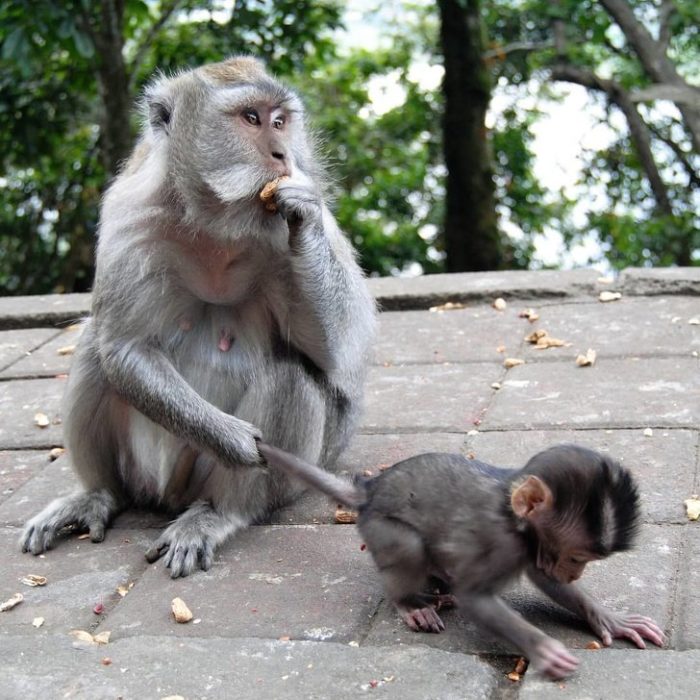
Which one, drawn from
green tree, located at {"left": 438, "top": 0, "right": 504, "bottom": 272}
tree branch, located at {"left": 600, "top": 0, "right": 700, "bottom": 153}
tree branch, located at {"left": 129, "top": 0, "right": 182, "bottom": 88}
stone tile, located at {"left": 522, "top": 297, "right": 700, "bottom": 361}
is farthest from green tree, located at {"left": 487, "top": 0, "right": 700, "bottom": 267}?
stone tile, located at {"left": 522, "top": 297, "right": 700, "bottom": 361}

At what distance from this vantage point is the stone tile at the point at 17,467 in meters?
5.08

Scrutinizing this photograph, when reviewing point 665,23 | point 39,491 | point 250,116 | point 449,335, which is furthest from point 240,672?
point 665,23

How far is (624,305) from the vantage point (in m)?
7.11

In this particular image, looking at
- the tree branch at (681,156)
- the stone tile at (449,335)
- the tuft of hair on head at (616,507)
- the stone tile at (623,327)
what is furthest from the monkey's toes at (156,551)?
the tree branch at (681,156)

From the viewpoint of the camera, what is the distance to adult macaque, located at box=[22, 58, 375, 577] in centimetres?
410

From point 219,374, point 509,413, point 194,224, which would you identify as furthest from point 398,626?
point 509,413

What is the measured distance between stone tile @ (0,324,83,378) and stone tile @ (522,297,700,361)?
2.72 meters

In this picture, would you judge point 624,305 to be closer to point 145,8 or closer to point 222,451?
point 222,451

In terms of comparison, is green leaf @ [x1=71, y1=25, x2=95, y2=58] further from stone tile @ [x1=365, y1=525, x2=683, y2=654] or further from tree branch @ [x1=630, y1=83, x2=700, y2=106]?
stone tile @ [x1=365, y1=525, x2=683, y2=654]

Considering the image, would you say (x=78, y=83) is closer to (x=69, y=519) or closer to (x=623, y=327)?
(x=623, y=327)

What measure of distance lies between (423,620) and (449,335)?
138 inches

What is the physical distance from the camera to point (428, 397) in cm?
580

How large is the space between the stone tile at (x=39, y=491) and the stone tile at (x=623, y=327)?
2549 millimetres

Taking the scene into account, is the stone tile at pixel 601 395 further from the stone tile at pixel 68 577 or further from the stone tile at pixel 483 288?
the stone tile at pixel 68 577
